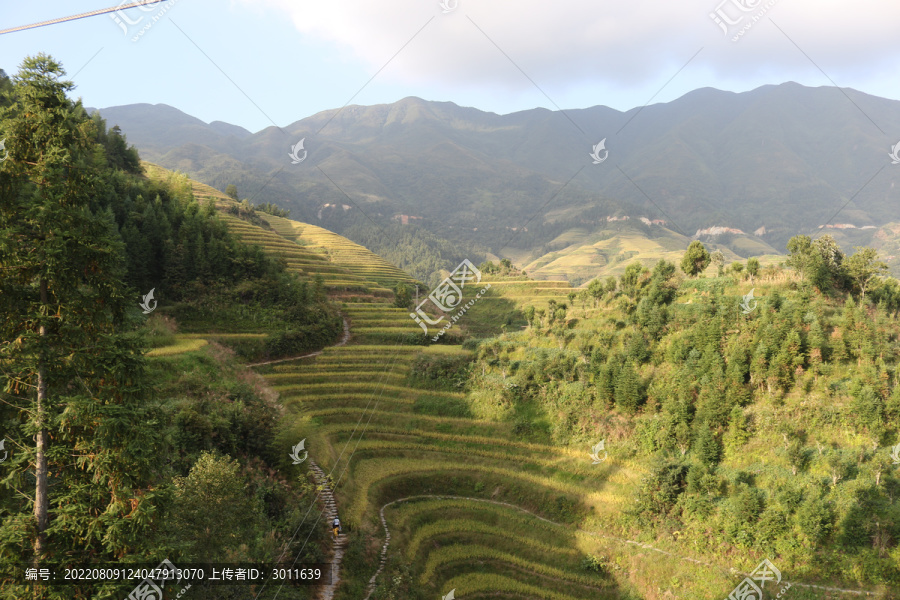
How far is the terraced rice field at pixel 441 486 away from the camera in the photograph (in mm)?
17969

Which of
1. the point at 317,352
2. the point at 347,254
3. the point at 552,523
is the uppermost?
the point at 347,254

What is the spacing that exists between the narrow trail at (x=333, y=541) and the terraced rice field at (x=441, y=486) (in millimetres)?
305

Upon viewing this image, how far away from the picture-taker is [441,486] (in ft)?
74.8

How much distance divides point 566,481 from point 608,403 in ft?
14.3

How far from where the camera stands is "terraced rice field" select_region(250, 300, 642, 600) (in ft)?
59.0

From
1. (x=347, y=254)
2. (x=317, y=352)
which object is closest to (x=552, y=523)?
(x=317, y=352)

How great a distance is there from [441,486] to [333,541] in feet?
23.2

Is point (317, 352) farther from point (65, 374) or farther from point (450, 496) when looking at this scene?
point (65, 374)

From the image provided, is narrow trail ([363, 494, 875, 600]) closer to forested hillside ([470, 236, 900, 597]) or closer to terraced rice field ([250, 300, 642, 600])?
terraced rice field ([250, 300, 642, 600])

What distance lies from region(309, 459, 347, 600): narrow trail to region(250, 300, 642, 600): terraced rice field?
30 cm

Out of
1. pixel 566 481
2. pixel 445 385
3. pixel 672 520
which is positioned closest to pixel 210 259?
pixel 445 385

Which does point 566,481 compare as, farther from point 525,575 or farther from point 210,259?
point 210,259

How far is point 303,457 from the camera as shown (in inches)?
777

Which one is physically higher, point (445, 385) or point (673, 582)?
point (445, 385)
